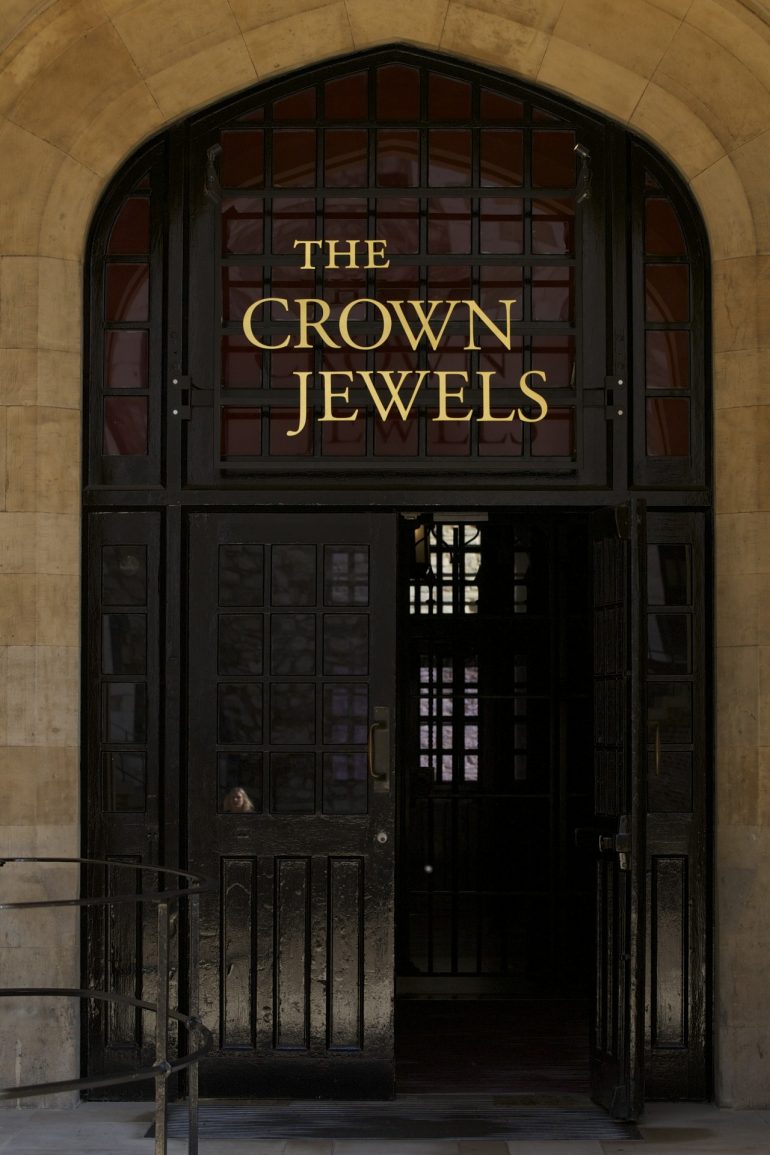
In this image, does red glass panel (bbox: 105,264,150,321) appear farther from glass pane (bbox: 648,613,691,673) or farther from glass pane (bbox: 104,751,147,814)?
glass pane (bbox: 648,613,691,673)

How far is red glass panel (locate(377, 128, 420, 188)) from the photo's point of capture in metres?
7.36

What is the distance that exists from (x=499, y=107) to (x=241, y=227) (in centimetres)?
136

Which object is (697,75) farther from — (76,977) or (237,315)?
(76,977)

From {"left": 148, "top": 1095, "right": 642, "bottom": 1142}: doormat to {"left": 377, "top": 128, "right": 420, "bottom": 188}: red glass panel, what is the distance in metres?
4.28

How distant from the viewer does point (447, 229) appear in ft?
24.1

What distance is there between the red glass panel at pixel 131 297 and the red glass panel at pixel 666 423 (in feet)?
7.97

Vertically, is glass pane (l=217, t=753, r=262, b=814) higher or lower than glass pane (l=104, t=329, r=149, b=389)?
lower

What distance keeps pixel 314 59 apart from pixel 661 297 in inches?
77.8

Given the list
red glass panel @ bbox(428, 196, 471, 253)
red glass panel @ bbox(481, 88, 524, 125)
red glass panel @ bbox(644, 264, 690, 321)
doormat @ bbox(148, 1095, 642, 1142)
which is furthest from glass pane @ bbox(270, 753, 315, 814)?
red glass panel @ bbox(481, 88, 524, 125)

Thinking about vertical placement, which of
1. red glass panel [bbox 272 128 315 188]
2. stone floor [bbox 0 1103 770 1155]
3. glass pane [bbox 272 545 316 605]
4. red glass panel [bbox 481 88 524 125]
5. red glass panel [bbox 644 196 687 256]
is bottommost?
stone floor [bbox 0 1103 770 1155]

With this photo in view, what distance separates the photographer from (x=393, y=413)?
7.26 m

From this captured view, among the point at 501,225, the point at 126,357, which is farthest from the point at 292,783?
the point at 501,225

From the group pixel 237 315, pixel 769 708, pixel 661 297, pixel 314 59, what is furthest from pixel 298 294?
pixel 769 708

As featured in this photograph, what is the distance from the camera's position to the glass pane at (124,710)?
282 inches
